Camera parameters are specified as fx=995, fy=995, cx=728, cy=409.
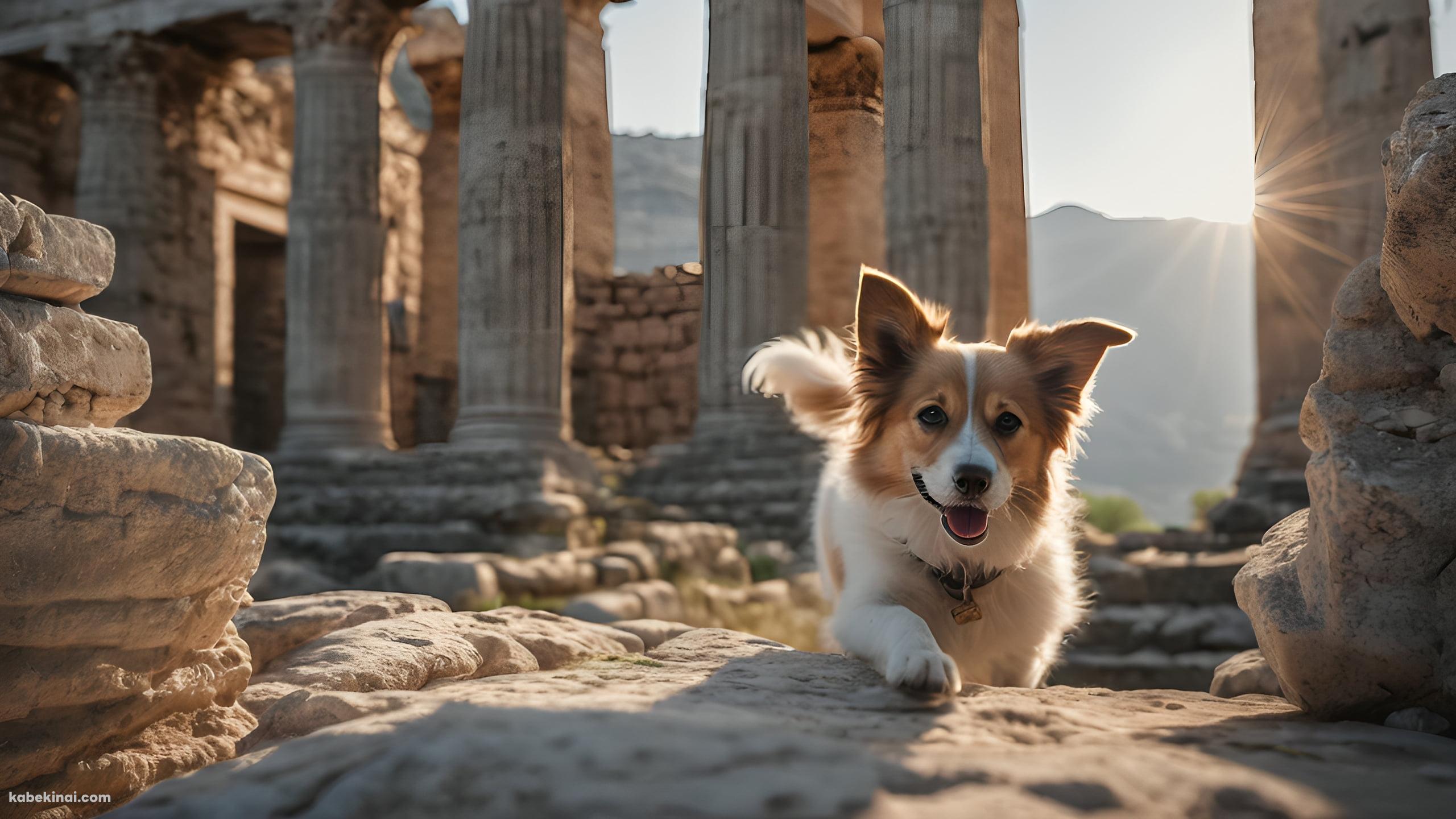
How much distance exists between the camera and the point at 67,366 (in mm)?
2225

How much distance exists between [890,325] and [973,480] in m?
0.71

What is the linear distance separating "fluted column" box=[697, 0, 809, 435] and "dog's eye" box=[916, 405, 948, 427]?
6.60m

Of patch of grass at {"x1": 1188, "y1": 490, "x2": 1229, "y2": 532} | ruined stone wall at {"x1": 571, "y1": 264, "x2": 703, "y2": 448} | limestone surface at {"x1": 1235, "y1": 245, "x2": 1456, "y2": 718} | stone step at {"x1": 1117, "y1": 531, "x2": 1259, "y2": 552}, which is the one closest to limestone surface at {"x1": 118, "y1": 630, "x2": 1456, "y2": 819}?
limestone surface at {"x1": 1235, "y1": 245, "x2": 1456, "y2": 718}

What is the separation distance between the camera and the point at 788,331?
9570mm

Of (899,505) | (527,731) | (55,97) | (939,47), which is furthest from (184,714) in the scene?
(55,97)

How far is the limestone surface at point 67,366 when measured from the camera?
2.06 metres

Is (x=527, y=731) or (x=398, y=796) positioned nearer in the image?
(x=398, y=796)

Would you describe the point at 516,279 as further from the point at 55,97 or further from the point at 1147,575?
the point at 55,97

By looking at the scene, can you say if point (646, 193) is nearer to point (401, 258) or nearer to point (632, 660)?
point (401, 258)

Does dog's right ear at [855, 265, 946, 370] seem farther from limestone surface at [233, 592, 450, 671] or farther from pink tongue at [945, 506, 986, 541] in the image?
limestone surface at [233, 592, 450, 671]

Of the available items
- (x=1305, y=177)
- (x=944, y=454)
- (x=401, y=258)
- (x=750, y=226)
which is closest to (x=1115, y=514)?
(x=1305, y=177)

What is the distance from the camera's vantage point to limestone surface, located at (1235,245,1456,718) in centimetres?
200

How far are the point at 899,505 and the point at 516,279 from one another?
24.0ft

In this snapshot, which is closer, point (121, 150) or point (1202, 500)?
point (121, 150)
